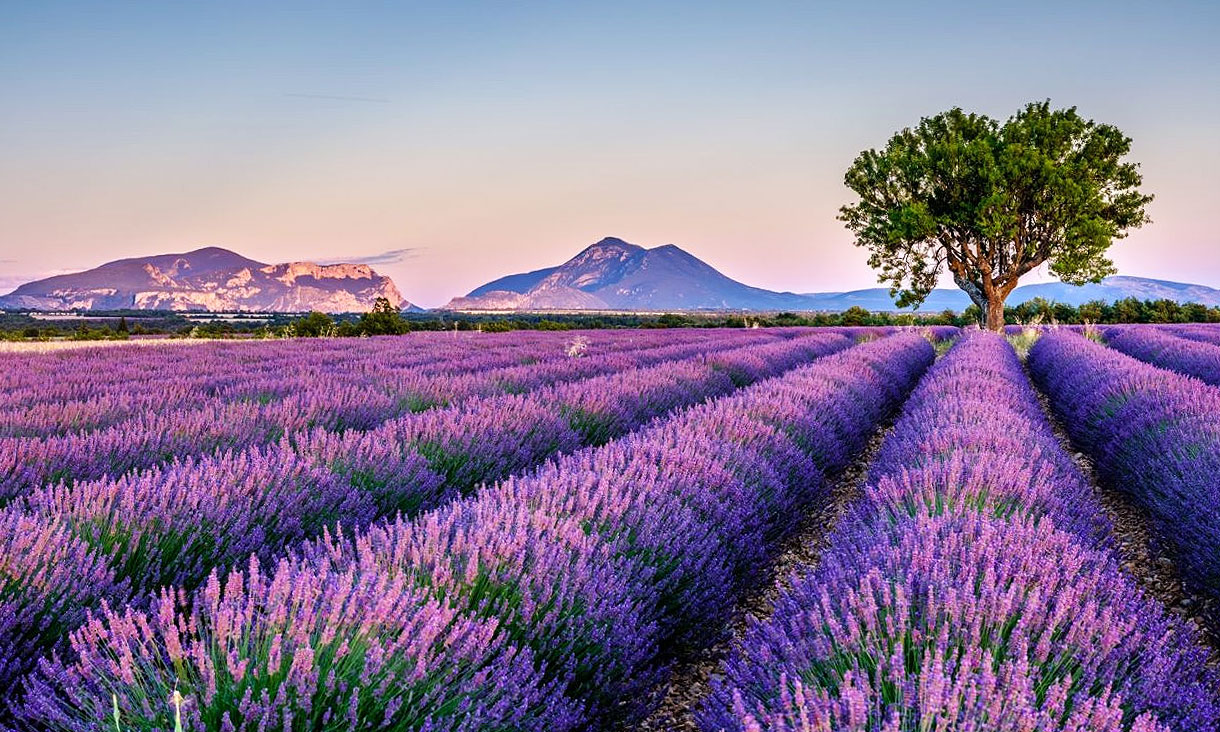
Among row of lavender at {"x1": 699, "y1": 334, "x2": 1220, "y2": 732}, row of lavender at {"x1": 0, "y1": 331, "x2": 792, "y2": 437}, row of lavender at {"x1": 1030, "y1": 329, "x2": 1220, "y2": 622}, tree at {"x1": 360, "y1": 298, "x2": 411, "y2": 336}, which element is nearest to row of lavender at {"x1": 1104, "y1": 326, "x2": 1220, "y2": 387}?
row of lavender at {"x1": 1030, "y1": 329, "x2": 1220, "y2": 622}

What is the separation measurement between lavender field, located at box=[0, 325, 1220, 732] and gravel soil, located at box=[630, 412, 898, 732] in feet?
0.06

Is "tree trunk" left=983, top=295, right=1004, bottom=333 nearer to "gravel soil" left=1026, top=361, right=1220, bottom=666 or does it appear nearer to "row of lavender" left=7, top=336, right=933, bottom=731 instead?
"gravel soil" left=1026, top=361, right=1220, bottom=666

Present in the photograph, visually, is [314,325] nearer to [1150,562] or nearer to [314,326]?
[314,326]

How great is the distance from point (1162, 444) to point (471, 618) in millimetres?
4495

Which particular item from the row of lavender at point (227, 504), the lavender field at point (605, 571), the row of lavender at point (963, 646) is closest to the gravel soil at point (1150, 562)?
the lavender field at point (605, 571)

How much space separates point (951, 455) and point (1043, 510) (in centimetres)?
54

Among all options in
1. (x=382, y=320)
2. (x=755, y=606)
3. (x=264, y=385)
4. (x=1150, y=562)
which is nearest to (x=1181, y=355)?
(x=1150, y=562)

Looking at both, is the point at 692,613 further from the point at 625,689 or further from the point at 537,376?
the point at 537,376

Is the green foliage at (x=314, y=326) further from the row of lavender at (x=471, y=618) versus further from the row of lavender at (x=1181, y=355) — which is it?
the row of lavender at (x=471, y=618)

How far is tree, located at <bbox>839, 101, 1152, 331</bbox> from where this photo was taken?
2183cm

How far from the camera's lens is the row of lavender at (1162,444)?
10.8 ft

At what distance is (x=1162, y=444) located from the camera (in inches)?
168

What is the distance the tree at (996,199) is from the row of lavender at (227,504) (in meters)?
20.8

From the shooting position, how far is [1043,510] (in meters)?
2.71
